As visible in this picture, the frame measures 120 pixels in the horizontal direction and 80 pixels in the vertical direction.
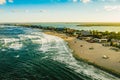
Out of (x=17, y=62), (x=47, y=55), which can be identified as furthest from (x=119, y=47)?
(x=17, y=62)

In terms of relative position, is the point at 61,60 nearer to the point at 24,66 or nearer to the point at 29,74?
the point at 24,66

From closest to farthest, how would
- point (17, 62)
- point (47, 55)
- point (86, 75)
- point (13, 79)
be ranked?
point (13, 79) < point (86, 75) < point (17, 62) < point (47, 55)

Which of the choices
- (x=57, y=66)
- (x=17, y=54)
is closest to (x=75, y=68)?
(x=57, y=66)

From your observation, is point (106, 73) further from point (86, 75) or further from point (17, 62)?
point (17, 62)

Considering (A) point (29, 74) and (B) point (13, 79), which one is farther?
(A) point (29, 74)

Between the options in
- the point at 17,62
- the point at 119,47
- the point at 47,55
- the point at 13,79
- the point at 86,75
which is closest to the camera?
the point at 13,79

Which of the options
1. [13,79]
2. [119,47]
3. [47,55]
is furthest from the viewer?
[119,47]

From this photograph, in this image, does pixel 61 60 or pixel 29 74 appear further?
pixel 61 60

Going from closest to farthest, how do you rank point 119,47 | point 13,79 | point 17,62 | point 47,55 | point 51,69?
1. point 13,79
2. point 51,69
3. point 17,62
4. point 47,55
5. point 119,47
